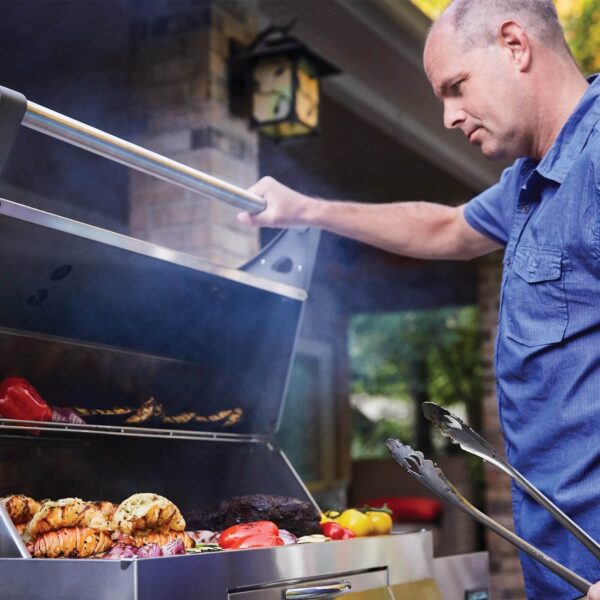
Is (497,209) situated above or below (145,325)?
above

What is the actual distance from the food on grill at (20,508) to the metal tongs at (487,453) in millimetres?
756

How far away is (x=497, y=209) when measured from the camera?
2.24 m

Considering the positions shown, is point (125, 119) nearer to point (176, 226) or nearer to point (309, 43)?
point (176, 226)

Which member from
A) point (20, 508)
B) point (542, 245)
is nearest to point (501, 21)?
point (542, 245)

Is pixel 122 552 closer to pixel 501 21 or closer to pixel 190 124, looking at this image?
pixel 501 21

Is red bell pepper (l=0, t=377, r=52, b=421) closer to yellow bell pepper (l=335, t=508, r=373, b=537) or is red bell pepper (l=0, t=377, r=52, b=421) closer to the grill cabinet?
the grill cabinet

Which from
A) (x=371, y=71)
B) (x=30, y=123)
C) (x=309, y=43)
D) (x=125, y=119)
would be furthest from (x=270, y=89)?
(x=30, y=123)

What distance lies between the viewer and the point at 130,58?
3.74 meters

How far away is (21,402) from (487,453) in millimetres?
921

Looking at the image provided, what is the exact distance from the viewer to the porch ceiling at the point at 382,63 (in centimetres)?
410

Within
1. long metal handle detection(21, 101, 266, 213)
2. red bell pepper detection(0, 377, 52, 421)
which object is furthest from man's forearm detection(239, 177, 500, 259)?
red bell pepper detection(0, 377, 52, 421)

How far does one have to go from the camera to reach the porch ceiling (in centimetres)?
410

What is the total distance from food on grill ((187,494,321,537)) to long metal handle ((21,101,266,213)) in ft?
2.16

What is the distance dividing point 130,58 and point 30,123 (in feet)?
7.54
